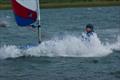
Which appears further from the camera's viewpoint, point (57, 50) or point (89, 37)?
point (57, 50)

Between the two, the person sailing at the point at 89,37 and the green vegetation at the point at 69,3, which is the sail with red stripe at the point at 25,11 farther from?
the green vegetation at the point at 69,3

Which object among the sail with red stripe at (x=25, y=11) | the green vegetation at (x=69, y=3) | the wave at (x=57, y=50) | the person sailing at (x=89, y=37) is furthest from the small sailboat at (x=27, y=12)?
the green vegetation at (x=69, y=3)

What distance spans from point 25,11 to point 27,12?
0.15 metres

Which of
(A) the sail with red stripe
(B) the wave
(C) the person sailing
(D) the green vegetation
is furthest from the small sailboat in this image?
(D) the green vegetation

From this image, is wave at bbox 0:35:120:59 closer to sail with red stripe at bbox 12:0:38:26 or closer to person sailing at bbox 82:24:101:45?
person sailing at bbox 82:24:101:45

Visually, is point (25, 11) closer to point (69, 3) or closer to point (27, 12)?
point (27, 12)

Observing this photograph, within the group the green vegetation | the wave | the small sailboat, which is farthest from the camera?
the green vegetation

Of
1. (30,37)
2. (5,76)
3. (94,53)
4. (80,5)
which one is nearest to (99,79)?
(5,76)

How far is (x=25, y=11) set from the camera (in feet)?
88.7

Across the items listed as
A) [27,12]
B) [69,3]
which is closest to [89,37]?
[27,12]

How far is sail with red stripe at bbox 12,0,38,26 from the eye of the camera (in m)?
26.9

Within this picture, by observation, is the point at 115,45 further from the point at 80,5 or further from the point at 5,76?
the point at 80,5

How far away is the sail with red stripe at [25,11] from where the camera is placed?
2686 centimetres

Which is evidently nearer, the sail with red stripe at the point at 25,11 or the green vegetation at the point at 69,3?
the sail with red stripe at the point at 25,11
